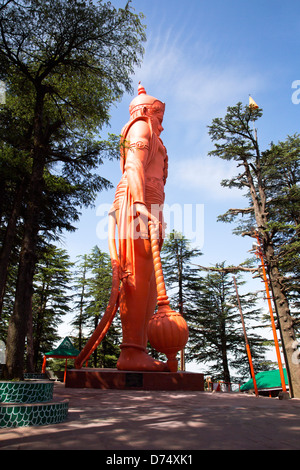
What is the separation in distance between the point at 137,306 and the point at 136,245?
4.52ft

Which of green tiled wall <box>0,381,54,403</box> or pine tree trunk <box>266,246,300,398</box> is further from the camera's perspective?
pine tree trunk <box>266,246,300,398</box>

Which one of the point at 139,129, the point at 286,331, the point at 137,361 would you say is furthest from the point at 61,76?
the point at 286,331

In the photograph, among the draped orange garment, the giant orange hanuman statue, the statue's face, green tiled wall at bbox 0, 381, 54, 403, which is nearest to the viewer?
green tiled wall at bbox 0, 381, 54, 403

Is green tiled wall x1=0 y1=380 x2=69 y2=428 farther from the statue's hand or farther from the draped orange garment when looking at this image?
the statue's hand

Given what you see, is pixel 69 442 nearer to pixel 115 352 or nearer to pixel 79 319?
pixel 115 352

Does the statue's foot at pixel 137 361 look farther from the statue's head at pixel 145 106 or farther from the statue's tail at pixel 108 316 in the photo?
the statue's head at pixel 145 106

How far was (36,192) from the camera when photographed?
5672mm

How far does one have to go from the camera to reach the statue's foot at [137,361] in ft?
20.2

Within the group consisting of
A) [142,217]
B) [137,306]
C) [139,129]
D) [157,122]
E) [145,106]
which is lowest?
[137,306]

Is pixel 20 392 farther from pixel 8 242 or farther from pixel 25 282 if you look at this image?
pixel 8 242

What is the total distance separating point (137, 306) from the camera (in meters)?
Answer: 6.94

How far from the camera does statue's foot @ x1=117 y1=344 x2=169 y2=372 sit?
242 inches

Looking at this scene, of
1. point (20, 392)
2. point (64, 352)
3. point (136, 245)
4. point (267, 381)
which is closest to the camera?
point (20, 392)

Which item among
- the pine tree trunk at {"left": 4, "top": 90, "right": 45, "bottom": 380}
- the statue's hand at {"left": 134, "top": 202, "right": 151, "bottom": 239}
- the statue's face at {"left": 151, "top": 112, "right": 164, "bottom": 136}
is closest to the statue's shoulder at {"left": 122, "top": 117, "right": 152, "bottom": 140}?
the statue's face at {"left": 151, "top": 112, "right": 164, "bottom": 136}
